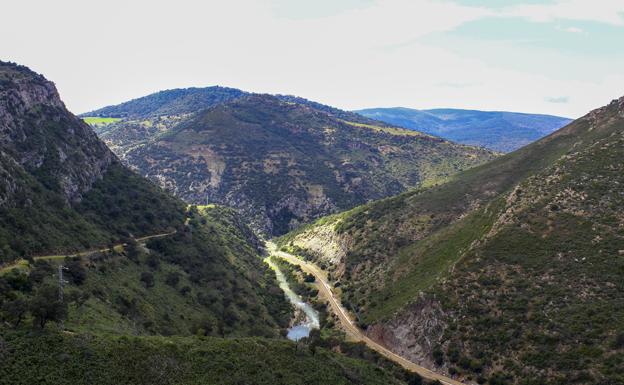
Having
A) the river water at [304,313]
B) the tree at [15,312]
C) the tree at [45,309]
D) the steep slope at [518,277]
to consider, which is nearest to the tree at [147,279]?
the river water at [304,313]

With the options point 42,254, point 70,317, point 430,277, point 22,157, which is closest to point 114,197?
point 22,157

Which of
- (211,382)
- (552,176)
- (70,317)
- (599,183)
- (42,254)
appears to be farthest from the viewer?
(552,176)

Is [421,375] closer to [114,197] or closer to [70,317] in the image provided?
[70,317]

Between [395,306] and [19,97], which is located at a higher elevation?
[19,97]

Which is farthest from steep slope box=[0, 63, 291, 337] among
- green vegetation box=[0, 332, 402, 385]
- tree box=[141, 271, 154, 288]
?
green vegetation box=[0, 332, 402, 385]

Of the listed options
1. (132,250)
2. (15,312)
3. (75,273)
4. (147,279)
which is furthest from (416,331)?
(15,312)

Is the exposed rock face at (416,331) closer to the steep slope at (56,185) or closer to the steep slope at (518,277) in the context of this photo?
the steep slope at (518,277)

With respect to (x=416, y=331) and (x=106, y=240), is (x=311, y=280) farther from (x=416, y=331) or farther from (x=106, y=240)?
(x=106, y=240)
